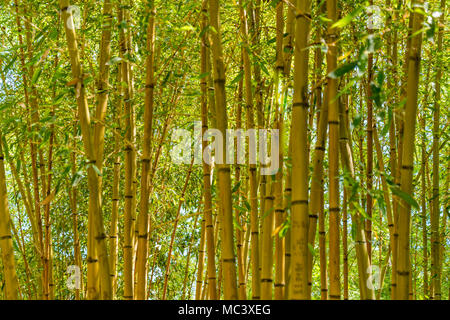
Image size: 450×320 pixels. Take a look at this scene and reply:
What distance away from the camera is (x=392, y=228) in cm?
312

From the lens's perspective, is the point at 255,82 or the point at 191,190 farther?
the point at 191,190

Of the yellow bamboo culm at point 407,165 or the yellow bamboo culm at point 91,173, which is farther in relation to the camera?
the yellow bamboo culm at point 91,173

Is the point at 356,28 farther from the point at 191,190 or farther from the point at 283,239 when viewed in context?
the point at 191,190

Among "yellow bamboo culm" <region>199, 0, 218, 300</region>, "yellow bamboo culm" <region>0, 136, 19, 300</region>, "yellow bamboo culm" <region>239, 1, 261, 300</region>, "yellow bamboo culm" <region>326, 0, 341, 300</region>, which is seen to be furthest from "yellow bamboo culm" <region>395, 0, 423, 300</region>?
"yellow bamboo culm" <region>0, 136, 19, 300</region>

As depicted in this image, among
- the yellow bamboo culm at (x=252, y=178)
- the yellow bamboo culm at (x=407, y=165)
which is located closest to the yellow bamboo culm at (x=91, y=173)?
the yellow bamboo culm at (x=252, y=178)

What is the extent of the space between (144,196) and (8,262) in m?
0.64

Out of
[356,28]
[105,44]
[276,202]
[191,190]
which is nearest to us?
[276,202]

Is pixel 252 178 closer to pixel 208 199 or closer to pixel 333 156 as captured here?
pixel 208 199

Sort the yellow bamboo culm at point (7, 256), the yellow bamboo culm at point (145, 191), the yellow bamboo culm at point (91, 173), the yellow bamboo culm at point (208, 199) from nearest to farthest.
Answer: the yellow bamboo culm at point (91, 173)
the yellow bamboo culm at point (7, 256)
the yellow bamboo culm at point (145, 191)
the yellow bamboo culm at point (208, 199)

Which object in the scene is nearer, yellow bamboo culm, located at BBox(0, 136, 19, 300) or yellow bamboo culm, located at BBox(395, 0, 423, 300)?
yellow bamboo culm, located at BBox(395, 0, 423, 300)

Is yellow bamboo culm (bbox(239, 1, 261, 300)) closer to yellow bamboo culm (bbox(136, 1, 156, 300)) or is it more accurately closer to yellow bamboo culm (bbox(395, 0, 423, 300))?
yellow bamboo culm (bbox(136, 1, 156, 300))

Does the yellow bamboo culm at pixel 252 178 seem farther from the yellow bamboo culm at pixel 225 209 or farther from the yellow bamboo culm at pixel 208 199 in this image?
the yellow bamboo culm at pixel 225 209

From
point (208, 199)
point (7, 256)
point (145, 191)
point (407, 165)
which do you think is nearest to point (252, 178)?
point (208, 199)
